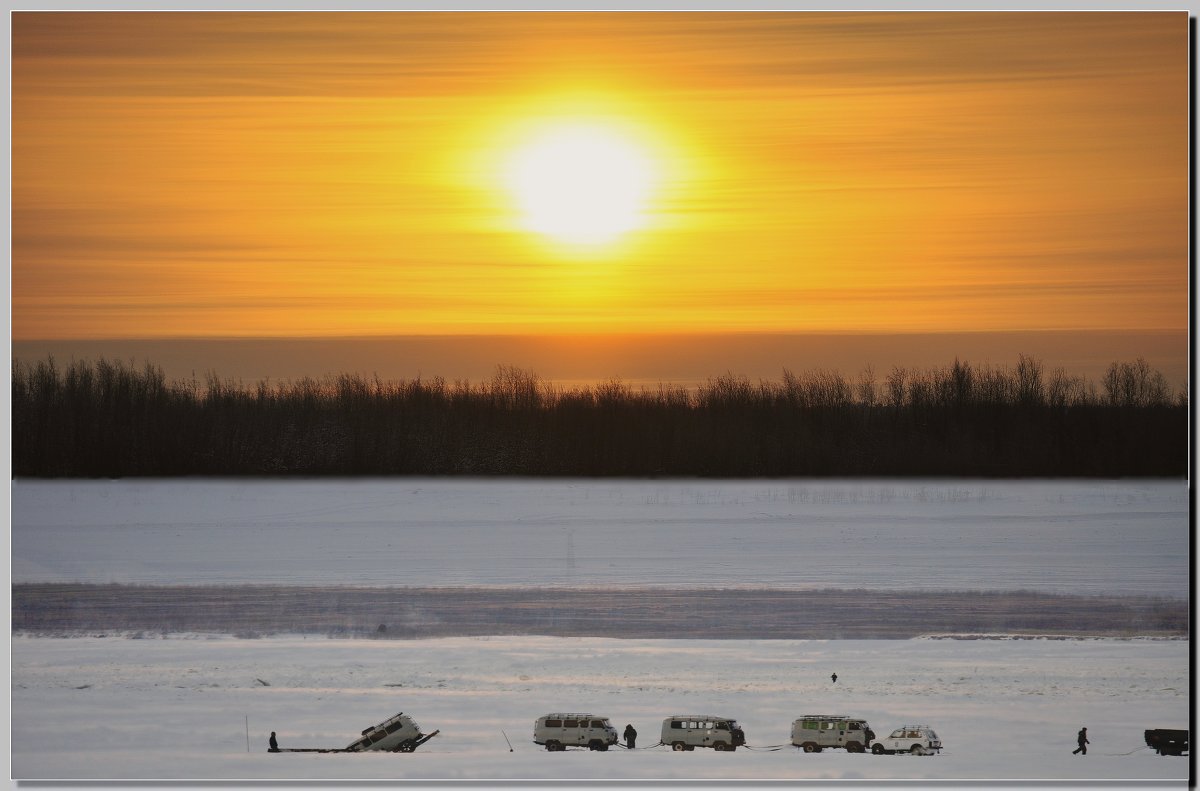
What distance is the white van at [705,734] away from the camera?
4289mm

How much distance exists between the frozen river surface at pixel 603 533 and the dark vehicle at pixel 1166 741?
543 millimetres

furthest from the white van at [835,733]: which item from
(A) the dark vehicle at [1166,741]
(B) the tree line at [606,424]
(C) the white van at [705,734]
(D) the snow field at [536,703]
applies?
(A) the dark vehicle at [1166,741]

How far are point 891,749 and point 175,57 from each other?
12.6 ft

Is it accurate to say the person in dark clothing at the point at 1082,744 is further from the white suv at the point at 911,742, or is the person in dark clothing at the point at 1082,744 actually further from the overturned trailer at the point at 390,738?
the overturned trailer at the point at 390,738

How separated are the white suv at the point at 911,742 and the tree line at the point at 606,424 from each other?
38.8 inches

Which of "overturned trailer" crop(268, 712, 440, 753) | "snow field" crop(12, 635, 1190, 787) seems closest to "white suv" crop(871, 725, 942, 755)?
"snow field" crop(12, 635, 1190, 787)

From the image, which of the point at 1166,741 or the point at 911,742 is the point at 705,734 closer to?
the point at 911,742

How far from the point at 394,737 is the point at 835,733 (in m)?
1.69

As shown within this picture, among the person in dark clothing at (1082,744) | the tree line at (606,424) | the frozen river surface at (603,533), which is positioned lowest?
the person in dark clothing at (1082,744)

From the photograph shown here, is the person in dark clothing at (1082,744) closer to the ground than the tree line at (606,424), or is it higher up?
closer to the ground

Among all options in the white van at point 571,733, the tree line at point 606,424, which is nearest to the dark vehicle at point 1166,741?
the tree line at point 606,424

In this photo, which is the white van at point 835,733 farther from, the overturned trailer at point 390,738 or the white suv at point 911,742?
the overturned trailer at point 390,738

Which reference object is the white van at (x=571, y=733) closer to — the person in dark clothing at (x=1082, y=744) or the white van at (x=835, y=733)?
the white van at (x=835, y=733)

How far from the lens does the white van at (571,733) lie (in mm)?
4316
